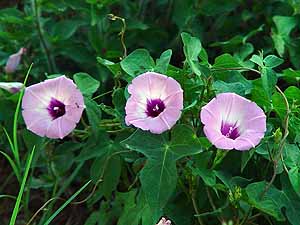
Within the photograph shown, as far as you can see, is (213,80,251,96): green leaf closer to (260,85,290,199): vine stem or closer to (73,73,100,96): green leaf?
(260,85,290,199): vine stem

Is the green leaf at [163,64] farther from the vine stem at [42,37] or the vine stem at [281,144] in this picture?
the vine stem at [42,37]

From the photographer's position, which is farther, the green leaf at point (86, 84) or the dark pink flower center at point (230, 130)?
the green leaf at point (86, 84)

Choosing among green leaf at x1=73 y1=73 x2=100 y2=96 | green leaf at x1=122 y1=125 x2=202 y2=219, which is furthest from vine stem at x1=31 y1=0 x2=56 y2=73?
green leaf at x1=122 y1=125 x2=202 y2=219

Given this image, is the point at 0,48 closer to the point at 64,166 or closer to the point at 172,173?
the point at 64,166

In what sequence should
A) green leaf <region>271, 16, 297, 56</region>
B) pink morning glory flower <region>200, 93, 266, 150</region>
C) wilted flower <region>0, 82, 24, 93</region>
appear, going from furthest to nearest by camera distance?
1. green leaf <region>271, 16, 297, 56</region>
2. wilted flower <region>0, 82, 24, 93</region>
3. pink morning glory flower <region>200, 93, 266, 150</region>

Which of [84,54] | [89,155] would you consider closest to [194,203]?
[89,155]

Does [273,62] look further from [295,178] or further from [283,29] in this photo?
[283,29]

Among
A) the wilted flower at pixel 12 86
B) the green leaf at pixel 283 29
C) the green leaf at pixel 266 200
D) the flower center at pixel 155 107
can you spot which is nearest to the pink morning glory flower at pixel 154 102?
the flower center at pixel 155 107

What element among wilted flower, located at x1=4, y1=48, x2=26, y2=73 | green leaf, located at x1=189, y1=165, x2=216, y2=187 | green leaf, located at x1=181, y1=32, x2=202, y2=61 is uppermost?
green leaf, located at x1=181, y1=32, x2=202, y2=61
